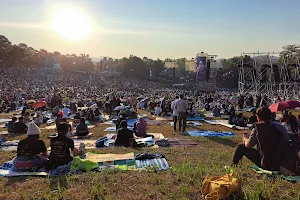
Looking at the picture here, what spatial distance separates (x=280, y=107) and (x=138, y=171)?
5.34 m

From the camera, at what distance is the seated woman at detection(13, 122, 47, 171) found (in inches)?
207

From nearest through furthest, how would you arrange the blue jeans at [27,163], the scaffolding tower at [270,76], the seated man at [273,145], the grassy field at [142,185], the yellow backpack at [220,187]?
the yellow backpack at [220,187] → the grassy field at [142,185] → the seated man at [273,145] → the blue jeans at [27,163] → the scaffolding tower at [270,76]

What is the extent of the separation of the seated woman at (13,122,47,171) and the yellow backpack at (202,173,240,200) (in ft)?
10.7

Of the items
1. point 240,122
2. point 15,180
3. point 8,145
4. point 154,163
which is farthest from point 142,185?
point 240,122

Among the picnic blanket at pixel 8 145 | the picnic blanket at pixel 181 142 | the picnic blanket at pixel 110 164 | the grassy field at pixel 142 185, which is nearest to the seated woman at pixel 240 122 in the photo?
the picnic blanket at pixel 181 142

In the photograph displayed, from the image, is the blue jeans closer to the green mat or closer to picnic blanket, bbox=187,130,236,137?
the green mat

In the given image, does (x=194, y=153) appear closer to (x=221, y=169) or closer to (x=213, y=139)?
(x=221, y=169)

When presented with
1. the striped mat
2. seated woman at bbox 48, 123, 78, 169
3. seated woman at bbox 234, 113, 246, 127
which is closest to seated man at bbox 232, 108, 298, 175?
the striped mat

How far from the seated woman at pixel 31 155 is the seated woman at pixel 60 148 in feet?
1.18

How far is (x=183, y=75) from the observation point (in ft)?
312

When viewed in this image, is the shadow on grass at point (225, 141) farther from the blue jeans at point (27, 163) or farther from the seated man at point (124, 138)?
the blue jeans at point (27, 163)

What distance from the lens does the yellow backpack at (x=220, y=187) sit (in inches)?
131

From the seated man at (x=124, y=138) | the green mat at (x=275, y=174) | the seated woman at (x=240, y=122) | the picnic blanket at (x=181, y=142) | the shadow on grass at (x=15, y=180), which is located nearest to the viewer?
the green mat at (x=275, y=174)

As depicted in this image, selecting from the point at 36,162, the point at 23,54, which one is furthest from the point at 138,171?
the point at 23,54
